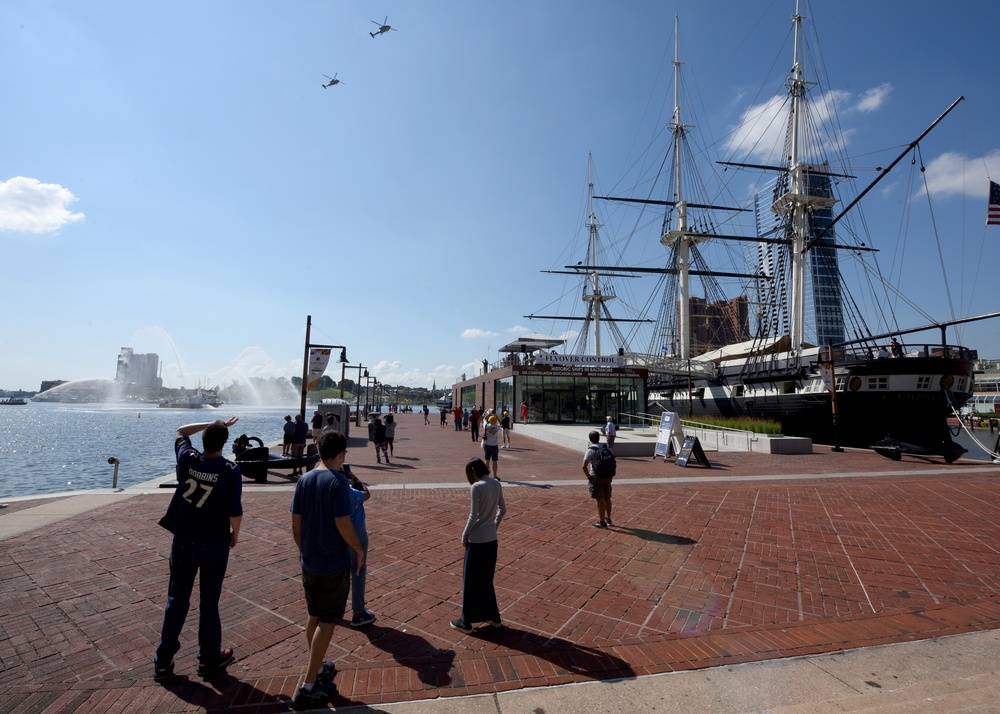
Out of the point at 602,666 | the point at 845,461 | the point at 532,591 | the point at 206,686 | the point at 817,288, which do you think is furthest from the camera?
the point at 817,288

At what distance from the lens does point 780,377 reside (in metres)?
→ 29.9

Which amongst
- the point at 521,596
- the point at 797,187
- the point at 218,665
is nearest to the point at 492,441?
the point at 521,596

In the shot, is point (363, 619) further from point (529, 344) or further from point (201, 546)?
point (529, 344)

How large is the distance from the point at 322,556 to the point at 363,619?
1.38 metres

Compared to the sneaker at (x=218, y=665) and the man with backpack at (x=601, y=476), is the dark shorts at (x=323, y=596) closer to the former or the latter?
the sneaker at (x=218, y=665)

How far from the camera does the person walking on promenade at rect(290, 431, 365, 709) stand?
313 cm

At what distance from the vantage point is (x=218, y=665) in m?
3.42

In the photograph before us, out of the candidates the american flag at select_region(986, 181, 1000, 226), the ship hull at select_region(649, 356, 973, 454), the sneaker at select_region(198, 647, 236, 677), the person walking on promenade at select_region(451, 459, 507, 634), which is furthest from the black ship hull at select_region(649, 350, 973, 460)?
the sneaker at select_region(198, 647, 236, 677)

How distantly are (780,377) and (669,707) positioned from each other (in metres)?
30.9

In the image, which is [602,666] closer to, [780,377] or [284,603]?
[284,603]

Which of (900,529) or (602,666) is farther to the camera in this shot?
(900,529)

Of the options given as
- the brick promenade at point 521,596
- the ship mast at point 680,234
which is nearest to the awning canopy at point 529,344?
the ship mast at point 680,234

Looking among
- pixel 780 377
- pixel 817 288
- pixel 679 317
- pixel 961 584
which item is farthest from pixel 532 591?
pixel 817 288

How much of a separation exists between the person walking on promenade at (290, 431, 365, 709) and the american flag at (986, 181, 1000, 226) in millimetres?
17879
